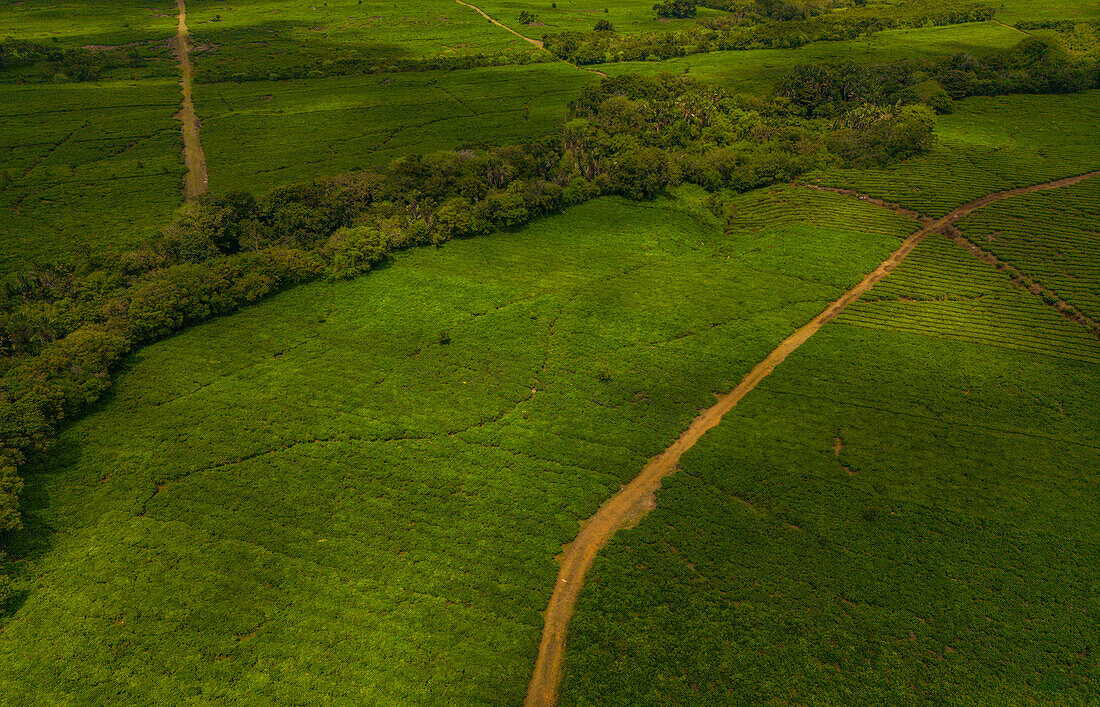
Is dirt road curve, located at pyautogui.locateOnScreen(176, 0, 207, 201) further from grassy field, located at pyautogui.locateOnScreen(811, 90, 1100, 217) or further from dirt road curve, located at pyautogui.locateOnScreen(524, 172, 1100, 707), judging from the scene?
grassy field, located at pyautogui.locateOnScreen(811, 90, 1100, 217)

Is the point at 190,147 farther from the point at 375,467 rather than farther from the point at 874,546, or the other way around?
the point at 874,546

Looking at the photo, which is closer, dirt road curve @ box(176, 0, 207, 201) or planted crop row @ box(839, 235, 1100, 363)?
planted crop row @ box(839, 235, 1100, 363)

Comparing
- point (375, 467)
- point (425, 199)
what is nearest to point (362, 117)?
point (425, 199)

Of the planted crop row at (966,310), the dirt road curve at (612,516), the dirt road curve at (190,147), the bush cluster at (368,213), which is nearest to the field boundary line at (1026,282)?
the planted crop row at (966,310)

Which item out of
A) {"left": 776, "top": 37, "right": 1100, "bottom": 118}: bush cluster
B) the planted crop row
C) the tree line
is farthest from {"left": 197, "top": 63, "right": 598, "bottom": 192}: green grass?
the planted crop row

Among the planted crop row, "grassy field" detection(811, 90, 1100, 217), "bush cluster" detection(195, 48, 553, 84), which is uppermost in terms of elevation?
"bush cluster" detection(195, 48, 553, 84)

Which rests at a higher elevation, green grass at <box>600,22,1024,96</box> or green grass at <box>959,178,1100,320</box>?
green grass at <box>600,22,1024,96</box>

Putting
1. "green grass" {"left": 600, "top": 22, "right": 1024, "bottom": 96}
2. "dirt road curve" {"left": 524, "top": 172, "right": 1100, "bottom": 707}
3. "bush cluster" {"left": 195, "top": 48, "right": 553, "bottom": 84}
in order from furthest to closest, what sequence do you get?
"green grass" {"left": 600, "top": 22, "right": 1024, "bottom": 96} < "bush cluster" {"left": 195, "top": 48, "right": 553, "bottom": 84} < "dirt road curve" {"left": 524, "top": 172, "right": 1100, "bottom": 707}
